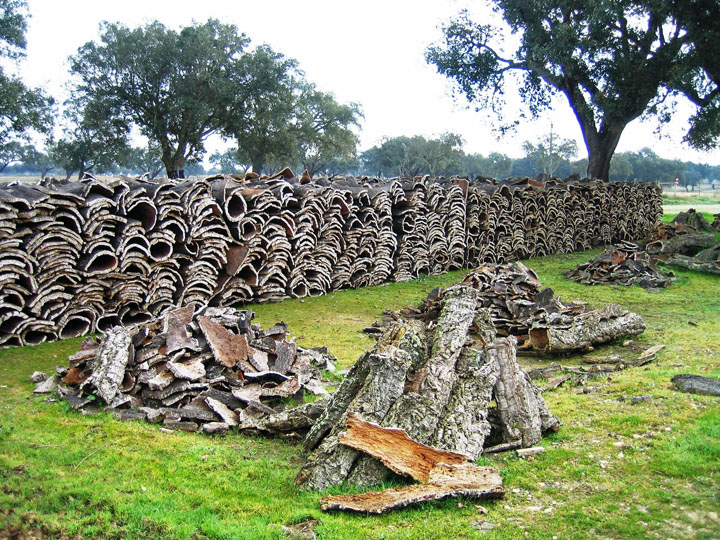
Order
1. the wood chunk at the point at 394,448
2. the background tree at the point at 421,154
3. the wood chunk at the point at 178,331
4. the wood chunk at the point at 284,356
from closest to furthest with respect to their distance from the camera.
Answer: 1. the wood chunk at the point at 394,448
2. the wood chunk at the point at 178,331
3. the wood chunk at the point at 284,356
4. the background tree at the point at 421,154

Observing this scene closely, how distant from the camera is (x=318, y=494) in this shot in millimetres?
4500

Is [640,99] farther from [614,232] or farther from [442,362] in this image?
[442,362]

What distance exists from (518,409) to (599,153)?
2700 centimetres

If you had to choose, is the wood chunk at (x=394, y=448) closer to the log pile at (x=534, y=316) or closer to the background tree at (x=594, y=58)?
the log pile at (x=534, y=316)

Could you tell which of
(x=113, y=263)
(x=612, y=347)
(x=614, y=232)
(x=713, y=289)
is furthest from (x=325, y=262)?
(x=614, y=232)

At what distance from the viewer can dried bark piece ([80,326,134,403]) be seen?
6.50 meters

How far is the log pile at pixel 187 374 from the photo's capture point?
6352 mm

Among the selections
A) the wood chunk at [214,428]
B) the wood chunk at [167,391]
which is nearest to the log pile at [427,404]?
the wood chunk at [214,428]

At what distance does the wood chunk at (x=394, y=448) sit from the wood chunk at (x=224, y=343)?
10.3 feet

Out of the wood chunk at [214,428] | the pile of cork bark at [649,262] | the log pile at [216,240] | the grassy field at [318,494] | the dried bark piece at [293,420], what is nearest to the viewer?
the grassy field at [318,494]

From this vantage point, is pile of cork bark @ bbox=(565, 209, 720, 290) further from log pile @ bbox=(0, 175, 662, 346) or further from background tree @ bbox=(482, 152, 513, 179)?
background tree @ bbox=(482, 152, 513, 179)

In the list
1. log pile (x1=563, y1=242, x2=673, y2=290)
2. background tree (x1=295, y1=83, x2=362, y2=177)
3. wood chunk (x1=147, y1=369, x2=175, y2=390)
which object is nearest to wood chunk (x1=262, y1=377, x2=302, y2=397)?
wood chunk (x1=147, y1=369, x2=175, y2=390)

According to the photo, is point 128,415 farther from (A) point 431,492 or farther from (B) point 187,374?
(A) point 431,492

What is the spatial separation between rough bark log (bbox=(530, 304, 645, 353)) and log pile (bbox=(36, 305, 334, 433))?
12.7 feet
